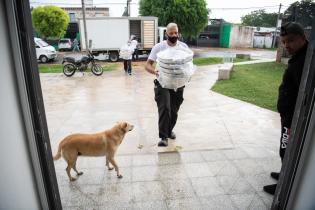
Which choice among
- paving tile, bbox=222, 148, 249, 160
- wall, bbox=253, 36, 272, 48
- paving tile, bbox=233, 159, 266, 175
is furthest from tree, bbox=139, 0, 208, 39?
paving tile, bbox=233, 159, 266, 175

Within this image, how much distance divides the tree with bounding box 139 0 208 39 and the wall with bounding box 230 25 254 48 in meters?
9.30

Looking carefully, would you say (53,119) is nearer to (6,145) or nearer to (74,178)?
(74,178)

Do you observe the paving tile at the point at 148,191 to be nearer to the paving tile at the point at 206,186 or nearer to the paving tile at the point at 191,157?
the paving tile at the point at 206,186

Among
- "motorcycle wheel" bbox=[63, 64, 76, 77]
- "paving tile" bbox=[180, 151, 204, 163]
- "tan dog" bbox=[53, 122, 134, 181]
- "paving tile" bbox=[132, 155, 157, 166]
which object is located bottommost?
"motorcycle wheel" bbox=[63, 64, 76, 77]

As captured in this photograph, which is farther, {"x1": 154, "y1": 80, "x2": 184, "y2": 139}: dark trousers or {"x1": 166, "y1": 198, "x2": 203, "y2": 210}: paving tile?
{"x1": 154, "y1": 80, "x2": 184, "y2": 139}: dark trousers

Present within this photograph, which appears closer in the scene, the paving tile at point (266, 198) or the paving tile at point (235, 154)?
the paving tile at point (266, 198)

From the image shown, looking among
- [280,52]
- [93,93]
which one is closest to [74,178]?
[93,93]

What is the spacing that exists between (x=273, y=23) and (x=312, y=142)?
160 ft

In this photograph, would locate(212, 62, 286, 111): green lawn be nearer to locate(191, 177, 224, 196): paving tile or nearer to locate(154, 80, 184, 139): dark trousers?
locate(154, 80, 184, 139): dark trousers

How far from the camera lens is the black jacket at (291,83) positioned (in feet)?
8.14

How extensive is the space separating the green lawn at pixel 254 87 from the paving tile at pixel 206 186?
377cm

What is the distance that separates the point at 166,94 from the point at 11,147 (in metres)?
2.17

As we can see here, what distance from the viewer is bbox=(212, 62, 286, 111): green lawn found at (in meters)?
7.16

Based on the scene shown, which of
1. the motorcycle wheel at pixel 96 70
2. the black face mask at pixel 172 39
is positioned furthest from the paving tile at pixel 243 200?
the motorcycle wheel at pixel 96 70
